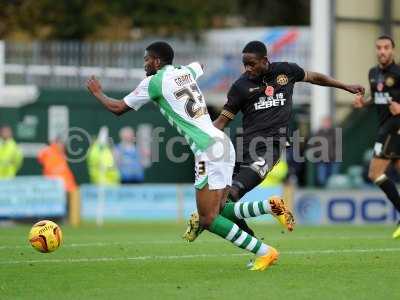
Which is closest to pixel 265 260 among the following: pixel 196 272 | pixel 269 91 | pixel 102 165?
pixel 196 272

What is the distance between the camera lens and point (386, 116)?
14914mm

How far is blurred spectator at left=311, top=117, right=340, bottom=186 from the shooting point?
80.5 feet

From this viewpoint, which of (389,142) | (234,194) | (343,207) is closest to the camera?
(234,194)

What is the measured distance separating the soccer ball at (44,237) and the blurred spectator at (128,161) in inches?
566

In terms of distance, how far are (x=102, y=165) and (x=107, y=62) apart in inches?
166

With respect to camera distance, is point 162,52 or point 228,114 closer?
point 162,52

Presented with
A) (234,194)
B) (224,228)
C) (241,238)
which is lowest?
(241,238)

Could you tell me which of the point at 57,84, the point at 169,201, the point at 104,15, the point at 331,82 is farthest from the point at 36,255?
the point at 104,15

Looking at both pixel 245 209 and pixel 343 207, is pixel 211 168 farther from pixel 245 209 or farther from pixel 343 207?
pixel 343 207

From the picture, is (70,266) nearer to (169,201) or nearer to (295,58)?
(169,201)

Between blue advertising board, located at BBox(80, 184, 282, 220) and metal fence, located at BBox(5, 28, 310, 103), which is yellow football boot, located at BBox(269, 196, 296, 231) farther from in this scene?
metal fence, located at BBox(5, 28, 310, 103)

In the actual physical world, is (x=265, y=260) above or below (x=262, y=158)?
below

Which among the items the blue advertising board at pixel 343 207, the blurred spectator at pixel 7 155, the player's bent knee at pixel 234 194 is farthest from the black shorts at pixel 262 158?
the blurred spectator at pixel 7 155

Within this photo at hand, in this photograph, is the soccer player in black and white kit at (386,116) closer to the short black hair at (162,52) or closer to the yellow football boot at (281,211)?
the yellow football boot at (281,211)
